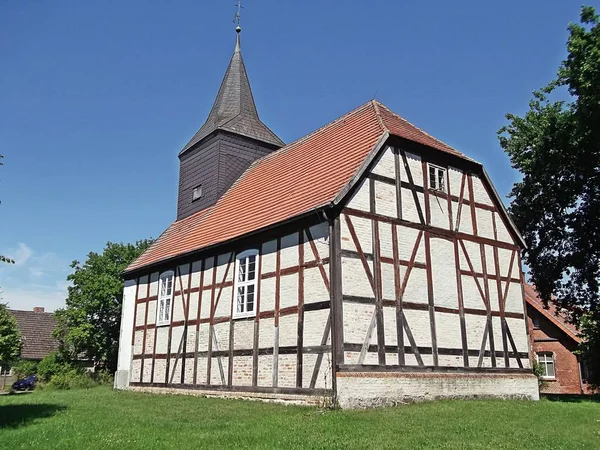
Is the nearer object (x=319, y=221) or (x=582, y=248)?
(x=319, y=221)

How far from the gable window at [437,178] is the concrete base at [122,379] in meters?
13.4

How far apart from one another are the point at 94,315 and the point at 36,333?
16213 mm

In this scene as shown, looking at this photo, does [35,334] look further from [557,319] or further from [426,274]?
[426,274]

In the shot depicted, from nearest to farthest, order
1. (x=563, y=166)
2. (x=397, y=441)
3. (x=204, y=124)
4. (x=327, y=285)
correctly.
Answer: (x=397, y=441), (x=327, y=285), (x=563, y=166), (x=204, y=124)

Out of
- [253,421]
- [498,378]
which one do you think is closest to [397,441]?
[253,421]

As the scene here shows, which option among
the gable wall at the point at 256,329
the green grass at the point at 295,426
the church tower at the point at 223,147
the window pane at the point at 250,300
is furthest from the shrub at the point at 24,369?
the window pane at the point at 250,300

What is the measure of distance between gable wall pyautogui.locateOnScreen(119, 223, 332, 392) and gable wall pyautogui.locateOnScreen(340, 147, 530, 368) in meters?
0.97

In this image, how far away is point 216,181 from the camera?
2319 centimetres

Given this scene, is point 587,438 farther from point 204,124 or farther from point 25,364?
point 25,364

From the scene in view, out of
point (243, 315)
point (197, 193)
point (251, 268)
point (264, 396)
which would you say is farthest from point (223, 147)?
point (264, 396)

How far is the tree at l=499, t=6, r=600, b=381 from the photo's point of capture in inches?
829

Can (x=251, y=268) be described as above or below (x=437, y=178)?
below

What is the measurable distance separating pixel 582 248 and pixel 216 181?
15128mm

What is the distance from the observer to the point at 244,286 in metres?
16.8
